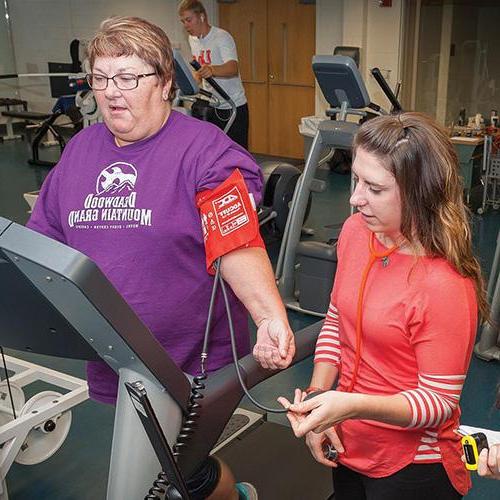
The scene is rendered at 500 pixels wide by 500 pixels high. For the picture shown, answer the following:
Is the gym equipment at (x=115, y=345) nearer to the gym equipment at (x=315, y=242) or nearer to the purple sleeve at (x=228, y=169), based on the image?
the purple sleeve at (x=228, y=169)

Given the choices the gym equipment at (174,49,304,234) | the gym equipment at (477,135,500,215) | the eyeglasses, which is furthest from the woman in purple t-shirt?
the gym equipment at (477,135,500,215)

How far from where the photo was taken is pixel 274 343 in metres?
1.44

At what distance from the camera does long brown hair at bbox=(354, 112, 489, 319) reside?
1.28m

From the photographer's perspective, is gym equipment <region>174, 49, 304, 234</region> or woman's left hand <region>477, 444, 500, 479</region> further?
gym equipment <region>174, 49, 304, 234</region>

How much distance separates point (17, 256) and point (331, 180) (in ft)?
22.0

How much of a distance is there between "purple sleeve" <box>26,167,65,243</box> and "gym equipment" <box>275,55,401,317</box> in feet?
Result: 7.62

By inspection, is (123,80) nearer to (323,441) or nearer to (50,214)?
(50,214)

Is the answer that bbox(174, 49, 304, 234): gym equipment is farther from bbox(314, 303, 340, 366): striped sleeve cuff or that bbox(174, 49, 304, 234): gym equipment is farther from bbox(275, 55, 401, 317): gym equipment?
bbox(314, 303, 340, 366): striped sleeve cuff

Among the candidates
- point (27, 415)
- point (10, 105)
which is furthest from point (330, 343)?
point (10, 105)

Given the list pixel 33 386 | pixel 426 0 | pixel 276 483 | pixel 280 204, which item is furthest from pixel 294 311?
pixel 426 0

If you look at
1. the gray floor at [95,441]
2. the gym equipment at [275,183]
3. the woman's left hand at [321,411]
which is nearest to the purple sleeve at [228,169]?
the woman's left hand at [321,411]

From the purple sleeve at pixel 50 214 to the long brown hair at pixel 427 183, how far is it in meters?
0.74

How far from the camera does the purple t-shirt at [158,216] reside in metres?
1.47

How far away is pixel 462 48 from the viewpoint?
7.83 meters
